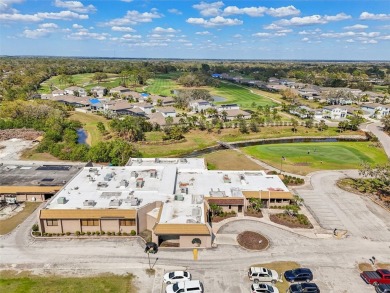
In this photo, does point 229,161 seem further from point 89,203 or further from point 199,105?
point 199,105

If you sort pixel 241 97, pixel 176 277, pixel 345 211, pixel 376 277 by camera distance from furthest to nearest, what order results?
pixel 241 97
pixel 345 211
pixel 376 277
pixel 176 277

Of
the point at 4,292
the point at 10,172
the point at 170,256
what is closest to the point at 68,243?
the point at 4,292

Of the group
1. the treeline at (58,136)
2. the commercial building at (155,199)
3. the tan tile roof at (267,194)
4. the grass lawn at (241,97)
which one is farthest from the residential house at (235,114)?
the tan tile roof at (267,194)

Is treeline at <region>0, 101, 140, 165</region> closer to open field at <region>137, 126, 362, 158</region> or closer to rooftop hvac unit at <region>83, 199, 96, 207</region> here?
open field at <region>137, 126, 362, 158</region>

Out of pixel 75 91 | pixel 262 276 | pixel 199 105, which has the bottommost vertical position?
pixel 262 276

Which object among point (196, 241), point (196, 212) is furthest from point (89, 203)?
point (196, 241)

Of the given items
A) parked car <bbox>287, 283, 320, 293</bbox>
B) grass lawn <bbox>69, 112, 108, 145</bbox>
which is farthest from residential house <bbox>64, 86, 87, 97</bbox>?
parked car <bbox>287, 283, 320, 293</bbox>
